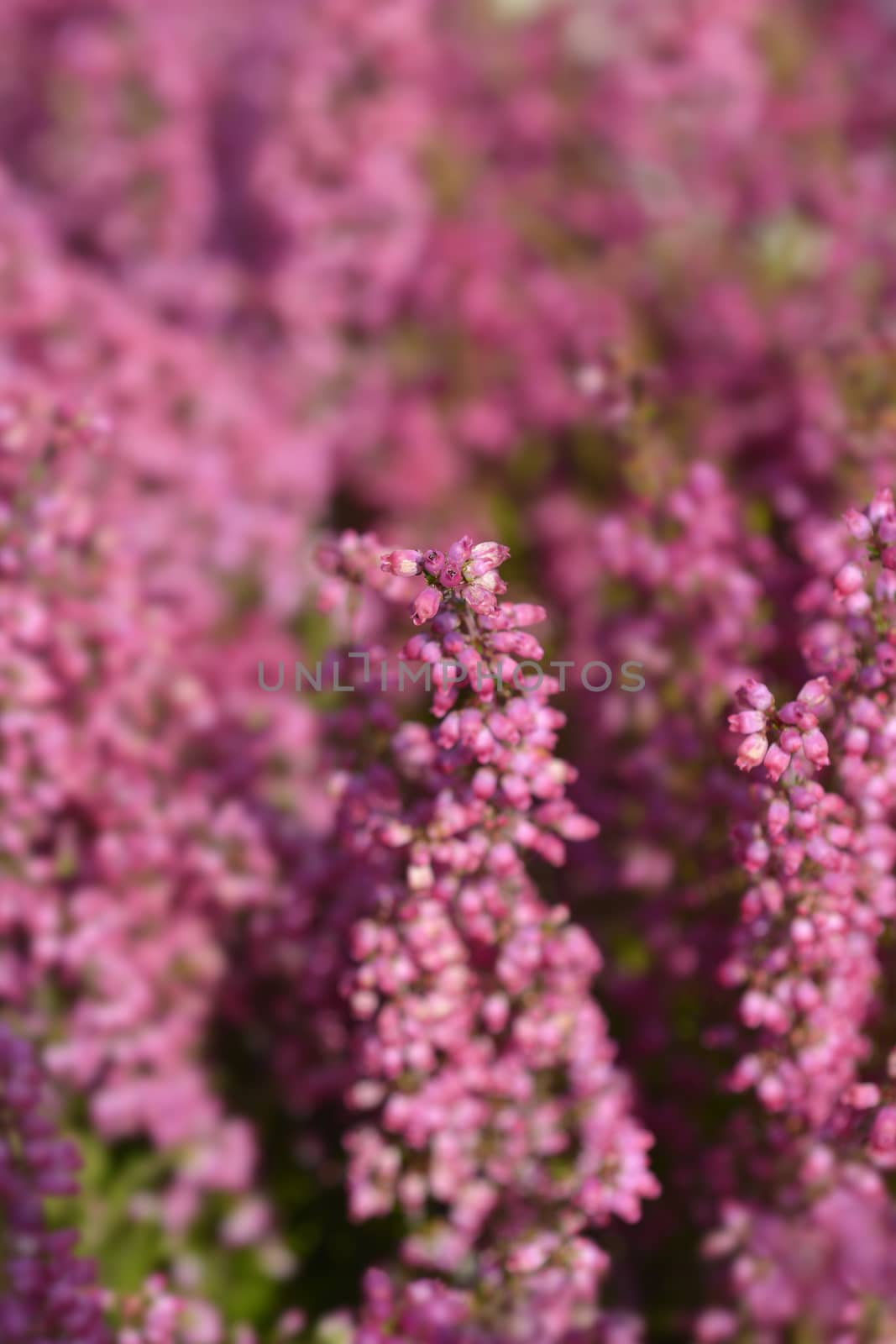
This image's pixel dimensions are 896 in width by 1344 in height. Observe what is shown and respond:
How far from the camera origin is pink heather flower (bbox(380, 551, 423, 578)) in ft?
3.07

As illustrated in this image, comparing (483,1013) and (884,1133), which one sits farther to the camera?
(483,1013)

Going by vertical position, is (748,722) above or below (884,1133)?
above

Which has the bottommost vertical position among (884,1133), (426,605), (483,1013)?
(884,1133)

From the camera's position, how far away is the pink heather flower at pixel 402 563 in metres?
0.93

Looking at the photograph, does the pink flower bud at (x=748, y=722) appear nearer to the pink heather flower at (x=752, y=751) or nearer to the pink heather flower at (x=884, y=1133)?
the pink heather flower at (x=752, y=751)

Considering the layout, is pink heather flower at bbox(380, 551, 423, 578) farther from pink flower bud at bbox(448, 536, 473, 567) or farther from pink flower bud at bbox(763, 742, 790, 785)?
pink flower bud at bbox(763, 742, 790, 785)

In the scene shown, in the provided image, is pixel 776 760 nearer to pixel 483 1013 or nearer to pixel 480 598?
pixel 480 598

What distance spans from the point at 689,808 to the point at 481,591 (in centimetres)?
63

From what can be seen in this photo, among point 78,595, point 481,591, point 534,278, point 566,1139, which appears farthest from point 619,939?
point 534,278

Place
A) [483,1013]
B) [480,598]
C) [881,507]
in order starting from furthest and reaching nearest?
[483,1013] → [881,507] → [480,598]

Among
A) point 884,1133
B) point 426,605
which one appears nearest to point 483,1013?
point 884,1133

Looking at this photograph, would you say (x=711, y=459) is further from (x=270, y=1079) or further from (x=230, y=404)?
(x=270, y=1079)

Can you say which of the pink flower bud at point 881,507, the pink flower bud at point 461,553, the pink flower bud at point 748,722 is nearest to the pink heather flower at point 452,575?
the pink flower bud at point 461,553

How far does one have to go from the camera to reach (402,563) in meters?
0.94
